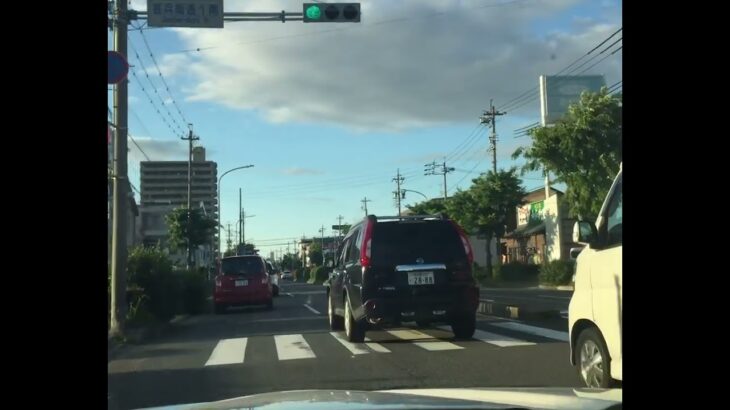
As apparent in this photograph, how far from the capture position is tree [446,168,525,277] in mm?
44281

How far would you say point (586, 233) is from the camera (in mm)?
6469

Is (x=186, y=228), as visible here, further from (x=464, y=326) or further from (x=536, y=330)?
(x=464, y=326)

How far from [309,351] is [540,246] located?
43.3m

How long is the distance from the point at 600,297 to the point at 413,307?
178 inches

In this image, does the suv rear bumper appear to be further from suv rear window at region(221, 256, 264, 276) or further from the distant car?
the distant car

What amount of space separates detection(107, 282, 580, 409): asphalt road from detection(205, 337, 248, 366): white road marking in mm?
15

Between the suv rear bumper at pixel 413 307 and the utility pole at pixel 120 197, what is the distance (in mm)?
5273

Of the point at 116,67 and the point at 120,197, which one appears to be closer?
the point at 116,67

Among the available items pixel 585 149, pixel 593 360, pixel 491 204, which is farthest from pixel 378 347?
pixel 491 204

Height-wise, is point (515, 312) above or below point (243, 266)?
below

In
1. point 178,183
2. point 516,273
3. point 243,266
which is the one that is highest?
point 178,183

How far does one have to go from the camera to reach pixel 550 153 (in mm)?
29844
